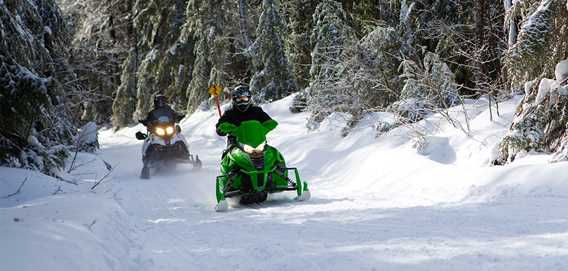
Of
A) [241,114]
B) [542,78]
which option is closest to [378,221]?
[241,114]

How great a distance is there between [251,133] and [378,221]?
2.86 meters

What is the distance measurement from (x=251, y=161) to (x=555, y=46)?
4.22 m

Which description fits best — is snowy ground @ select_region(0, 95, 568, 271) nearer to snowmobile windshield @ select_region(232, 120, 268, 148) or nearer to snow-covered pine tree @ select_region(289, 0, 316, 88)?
snowmobile windshield @ select_region(232, 120, 268, 148)

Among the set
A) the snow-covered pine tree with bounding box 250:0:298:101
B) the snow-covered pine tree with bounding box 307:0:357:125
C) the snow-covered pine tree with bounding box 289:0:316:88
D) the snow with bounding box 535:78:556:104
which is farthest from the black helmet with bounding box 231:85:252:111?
the snow-covered pine tree with bounding box 250:0:298:101

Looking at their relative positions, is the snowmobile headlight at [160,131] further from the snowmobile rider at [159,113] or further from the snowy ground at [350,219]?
the snowy ground at [350,219]

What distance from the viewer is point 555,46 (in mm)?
7582

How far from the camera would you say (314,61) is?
54.9 ft

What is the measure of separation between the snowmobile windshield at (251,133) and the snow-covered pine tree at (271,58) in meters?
13.1

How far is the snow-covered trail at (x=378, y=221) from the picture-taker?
13.5 feet

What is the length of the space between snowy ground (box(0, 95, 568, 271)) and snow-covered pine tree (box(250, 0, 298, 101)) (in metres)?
10.9

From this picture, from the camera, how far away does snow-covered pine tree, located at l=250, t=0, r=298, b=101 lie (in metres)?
21.3

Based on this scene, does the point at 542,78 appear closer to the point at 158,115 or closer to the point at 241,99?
the point at 241,99

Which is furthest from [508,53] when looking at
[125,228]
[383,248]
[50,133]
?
[50,133]

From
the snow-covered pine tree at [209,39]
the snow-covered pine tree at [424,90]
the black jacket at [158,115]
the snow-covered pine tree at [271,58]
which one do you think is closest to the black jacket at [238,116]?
the snow-covered pine tree at [424,90]
